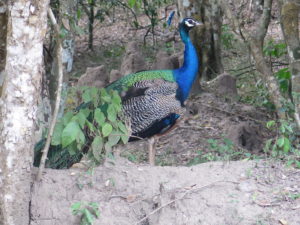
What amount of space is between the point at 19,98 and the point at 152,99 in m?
2.32

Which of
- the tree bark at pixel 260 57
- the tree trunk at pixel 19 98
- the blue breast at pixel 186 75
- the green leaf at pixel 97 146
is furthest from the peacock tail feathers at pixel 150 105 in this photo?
the tree trunk at pixel 19 98

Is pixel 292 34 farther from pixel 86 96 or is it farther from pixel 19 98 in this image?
pixel 19 98

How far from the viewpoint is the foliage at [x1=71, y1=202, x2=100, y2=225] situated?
4234mm

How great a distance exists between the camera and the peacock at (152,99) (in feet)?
20.0

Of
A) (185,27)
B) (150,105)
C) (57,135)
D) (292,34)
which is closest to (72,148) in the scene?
(57,135)

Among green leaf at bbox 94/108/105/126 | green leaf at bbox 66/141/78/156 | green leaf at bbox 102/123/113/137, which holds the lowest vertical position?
green leaf at bbox 66/141/78/156

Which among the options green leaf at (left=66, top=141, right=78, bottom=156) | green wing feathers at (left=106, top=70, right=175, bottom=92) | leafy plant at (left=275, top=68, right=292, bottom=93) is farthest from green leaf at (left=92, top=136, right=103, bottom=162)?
leafy plant at (left=275, top=68, right=292, bottom=93)

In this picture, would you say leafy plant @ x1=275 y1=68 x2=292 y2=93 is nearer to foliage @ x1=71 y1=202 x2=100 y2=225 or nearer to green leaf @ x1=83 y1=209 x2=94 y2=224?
foliage @ x1=71 y1=202 x2=100 y2=225

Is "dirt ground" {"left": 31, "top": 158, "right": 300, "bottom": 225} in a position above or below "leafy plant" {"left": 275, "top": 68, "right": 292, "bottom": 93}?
below

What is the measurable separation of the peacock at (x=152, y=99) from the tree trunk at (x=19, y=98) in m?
2.00

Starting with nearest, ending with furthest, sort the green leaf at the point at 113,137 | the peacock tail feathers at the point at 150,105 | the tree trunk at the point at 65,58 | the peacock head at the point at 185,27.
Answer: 1. the green leaf at the point at 113,137
2. the tree trunk at the point at 65,58
3. the peacock tail feathers at the point at 150,105
4. the peacock head at the point at 185,27

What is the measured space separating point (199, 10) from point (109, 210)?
5.46 metres

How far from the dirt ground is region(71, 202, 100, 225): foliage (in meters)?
0.05

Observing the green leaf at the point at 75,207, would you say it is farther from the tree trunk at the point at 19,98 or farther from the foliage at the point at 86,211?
the tree trunk at the point at 19,98
